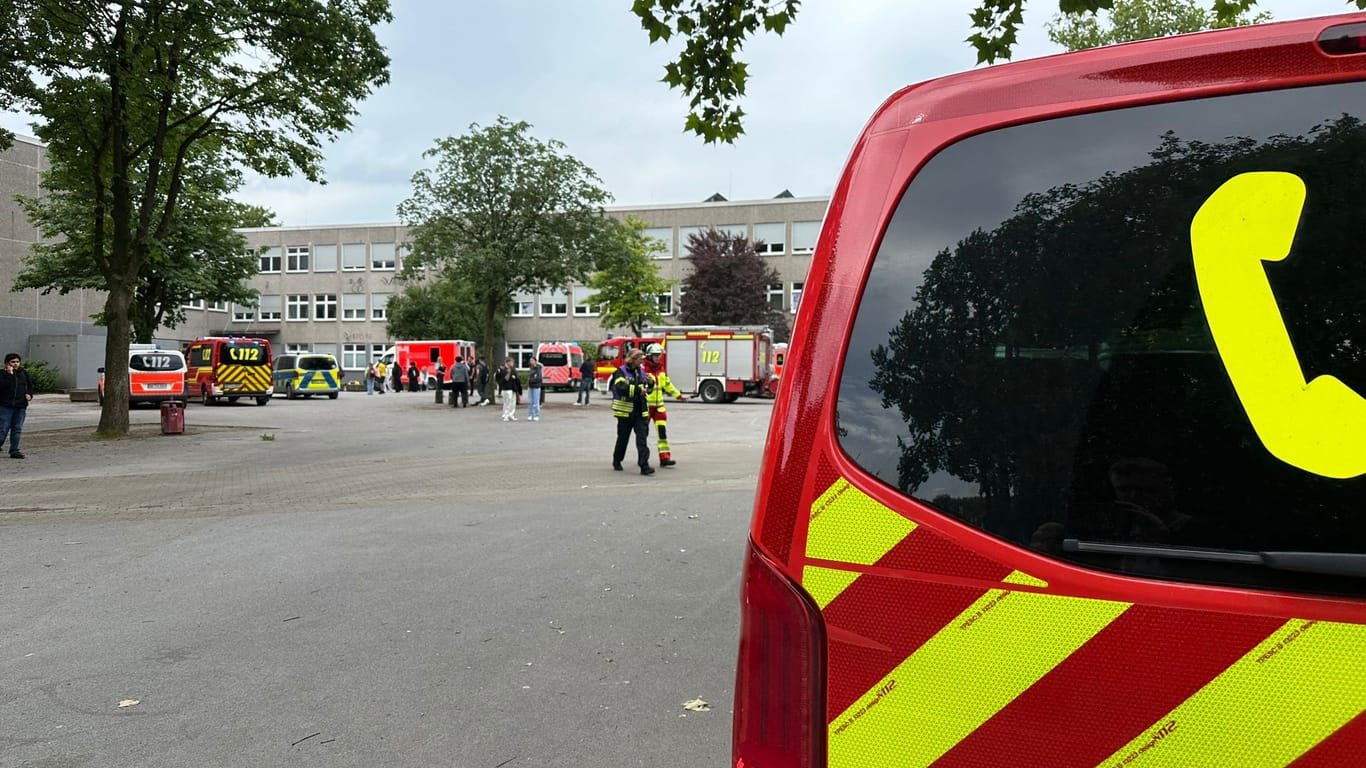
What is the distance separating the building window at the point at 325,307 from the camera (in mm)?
65812

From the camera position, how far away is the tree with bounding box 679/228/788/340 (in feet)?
170

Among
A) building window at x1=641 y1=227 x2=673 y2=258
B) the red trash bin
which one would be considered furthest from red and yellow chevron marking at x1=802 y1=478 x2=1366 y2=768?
building window at x1=641 y1=227 x2=673 y2=258

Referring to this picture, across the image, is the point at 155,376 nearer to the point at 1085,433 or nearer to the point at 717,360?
the point at 717,360

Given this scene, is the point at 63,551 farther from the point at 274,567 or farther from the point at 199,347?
the point at 199,347

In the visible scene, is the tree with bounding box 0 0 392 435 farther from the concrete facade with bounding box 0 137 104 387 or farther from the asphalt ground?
the concrete facade with bounding box 0 137 104 387

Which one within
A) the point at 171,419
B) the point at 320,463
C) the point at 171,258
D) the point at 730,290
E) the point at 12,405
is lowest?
the point at 320,463

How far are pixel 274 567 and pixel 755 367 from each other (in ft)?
101

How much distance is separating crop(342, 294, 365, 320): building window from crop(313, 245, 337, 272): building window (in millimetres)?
2501

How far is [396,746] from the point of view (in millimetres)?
3600

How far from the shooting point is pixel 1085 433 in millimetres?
1461

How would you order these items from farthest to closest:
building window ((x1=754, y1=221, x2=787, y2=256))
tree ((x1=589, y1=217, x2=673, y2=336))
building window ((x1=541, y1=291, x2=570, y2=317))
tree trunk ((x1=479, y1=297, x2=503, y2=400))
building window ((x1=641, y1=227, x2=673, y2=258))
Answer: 1. building window ((x1=541, y1=291, x2=570, y2=317))
2. building window ((x1=641, y1=227, x2=673, y2=258))
3. building window ((x1=754, y1=221, x2=787, y2=256))
4. tree ((x1=589, y1=217, x2=673, y2=336))
5. tree trunk ((x1=479, y1=297, x2=503, y2=400))

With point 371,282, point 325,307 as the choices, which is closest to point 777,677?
point 371,282

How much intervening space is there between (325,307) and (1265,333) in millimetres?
70068

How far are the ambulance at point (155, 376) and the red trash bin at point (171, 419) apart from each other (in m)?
10.1
